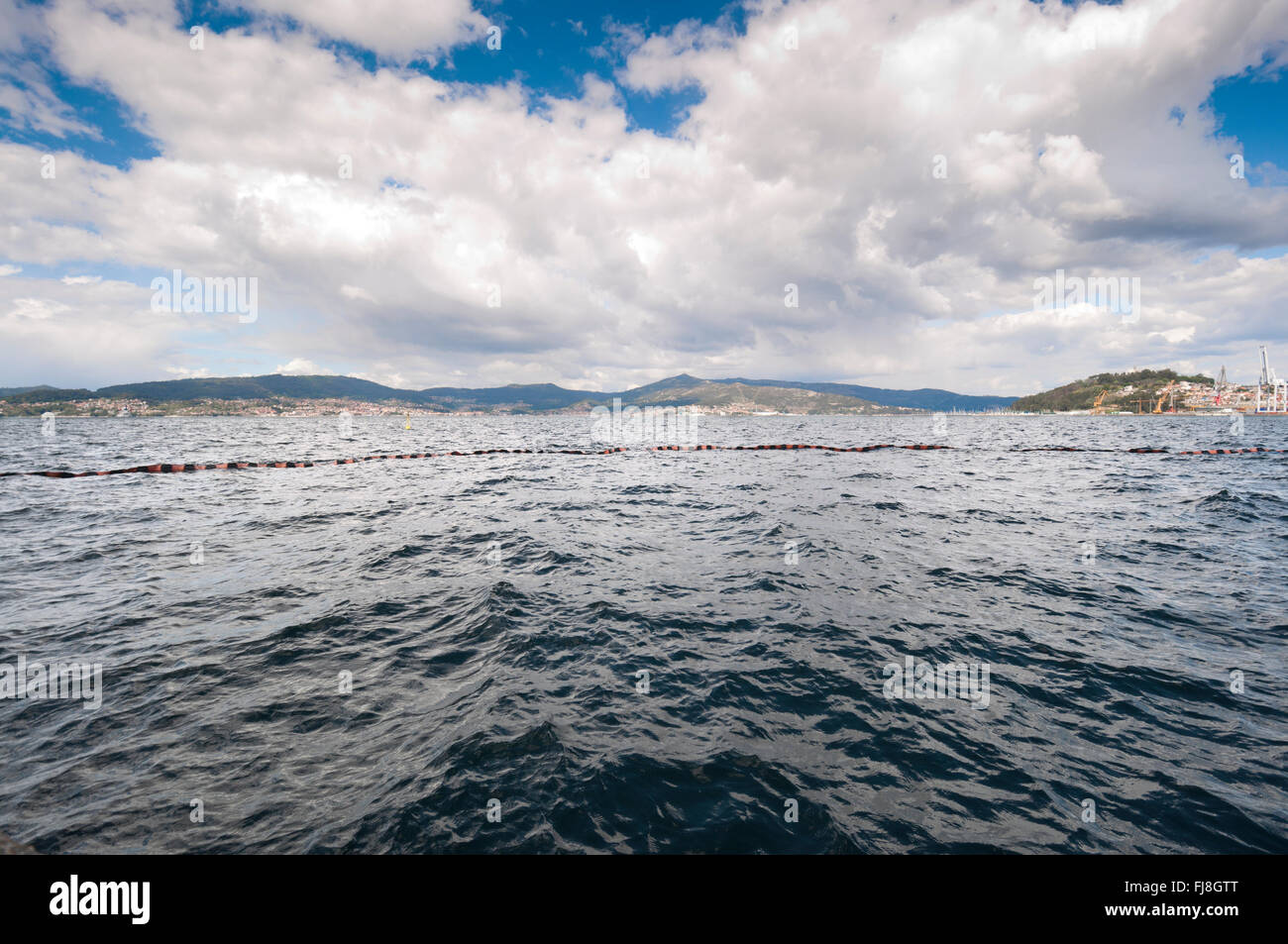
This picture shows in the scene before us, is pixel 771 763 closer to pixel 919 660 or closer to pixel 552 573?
pixel 919 660

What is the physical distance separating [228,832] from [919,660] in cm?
1173

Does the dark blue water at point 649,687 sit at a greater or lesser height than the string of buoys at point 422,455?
lesser

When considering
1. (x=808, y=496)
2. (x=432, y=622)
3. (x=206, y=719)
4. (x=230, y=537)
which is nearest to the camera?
(x=206, y=719)

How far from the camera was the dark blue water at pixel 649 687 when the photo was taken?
20.4ft

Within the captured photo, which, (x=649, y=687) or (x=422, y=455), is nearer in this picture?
(x=649, y=687)

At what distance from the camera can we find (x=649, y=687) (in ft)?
30.9

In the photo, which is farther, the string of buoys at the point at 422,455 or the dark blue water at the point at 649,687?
the string of buoys at the point at 422,455

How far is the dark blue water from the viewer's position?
20.4 ft

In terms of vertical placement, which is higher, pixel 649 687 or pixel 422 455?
pixel 422 455

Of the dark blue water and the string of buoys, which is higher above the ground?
the string of buoys

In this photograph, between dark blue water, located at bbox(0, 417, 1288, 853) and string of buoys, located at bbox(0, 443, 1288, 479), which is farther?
string of buoys, located at bbox(0, 443, 1288, 479)

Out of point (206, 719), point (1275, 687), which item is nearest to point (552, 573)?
point (206, 719)

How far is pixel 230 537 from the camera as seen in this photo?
1947 centimetres
